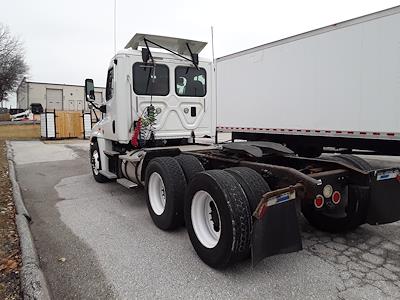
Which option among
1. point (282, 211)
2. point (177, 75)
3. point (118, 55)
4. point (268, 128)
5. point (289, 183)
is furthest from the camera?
point (268, 128)

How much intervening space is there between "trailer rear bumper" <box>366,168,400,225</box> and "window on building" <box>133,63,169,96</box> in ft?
13.0

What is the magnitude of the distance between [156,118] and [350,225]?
3.74 meters

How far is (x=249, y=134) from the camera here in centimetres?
1068

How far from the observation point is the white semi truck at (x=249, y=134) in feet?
10.7

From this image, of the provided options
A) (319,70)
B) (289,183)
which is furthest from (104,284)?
(319,70)

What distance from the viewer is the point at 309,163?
440cm

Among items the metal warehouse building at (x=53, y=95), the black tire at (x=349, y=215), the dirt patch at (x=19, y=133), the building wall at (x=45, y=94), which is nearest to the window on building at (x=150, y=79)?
the black tire at (x=349, y=215)

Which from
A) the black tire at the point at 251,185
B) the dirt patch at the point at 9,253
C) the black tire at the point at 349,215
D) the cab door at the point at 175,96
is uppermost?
the cab door at the point at 175,96

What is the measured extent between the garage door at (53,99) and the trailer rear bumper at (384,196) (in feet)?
223

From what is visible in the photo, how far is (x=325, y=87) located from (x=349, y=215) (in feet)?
15.3

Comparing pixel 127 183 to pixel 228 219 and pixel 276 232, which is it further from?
pixel 276 232

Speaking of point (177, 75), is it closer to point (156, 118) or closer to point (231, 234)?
point (156, 118)

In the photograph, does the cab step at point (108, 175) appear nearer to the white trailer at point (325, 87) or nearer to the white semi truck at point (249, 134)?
the white semi truck at point (249, 134)

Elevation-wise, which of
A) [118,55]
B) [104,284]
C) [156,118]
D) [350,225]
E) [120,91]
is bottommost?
[104,284]
